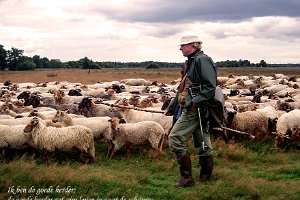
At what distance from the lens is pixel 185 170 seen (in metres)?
7.86

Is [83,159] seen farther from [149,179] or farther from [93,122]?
[149,179]

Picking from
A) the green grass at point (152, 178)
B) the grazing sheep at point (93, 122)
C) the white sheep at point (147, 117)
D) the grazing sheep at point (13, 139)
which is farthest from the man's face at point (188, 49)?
the grazing sheep at point (13, 139)

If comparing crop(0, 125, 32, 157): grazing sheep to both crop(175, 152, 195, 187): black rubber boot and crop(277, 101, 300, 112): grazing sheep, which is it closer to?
crop(175, 152, 195, 187): black rubber boot

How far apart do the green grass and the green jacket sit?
1662mm

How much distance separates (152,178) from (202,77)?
2.60m

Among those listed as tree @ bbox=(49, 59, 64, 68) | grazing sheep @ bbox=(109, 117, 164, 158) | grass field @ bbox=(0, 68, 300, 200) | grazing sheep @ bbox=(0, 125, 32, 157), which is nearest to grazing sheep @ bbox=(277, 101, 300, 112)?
grass field @ bbox=(0, 68, 300, 200)

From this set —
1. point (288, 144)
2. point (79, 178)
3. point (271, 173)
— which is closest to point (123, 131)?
point (79, 178)

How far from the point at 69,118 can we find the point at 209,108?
562cm

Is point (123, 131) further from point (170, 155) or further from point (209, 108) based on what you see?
point (209, 108)

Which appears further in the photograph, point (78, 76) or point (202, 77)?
point (78, 76)

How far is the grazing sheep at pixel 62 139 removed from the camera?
9.98 meters

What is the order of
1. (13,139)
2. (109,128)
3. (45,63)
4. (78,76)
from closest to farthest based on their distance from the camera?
1. (13,139)
2. (109,128)
3. (78,76)
4. (45,63)

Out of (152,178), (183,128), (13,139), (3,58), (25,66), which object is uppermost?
(3,58)

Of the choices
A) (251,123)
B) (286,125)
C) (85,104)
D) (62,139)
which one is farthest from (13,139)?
(286,125)
